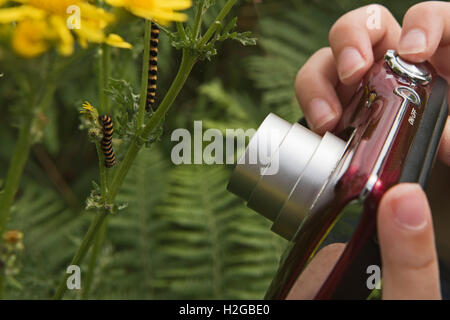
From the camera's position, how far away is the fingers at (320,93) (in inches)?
27.7

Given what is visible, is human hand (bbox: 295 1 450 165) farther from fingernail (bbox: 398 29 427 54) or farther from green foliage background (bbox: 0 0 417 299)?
green foliage background (bbox: 0 0 417 299)

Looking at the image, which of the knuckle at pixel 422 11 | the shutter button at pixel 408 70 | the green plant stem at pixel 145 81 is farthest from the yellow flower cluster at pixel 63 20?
the knuckle at pixel 422 11

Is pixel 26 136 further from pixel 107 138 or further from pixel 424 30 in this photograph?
pixel 424 30

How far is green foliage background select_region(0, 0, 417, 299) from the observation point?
1.10 m

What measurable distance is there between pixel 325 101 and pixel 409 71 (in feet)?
0.58

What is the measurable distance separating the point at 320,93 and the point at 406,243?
407 mm

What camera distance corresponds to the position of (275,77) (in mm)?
1443

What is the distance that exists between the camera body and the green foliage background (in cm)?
30

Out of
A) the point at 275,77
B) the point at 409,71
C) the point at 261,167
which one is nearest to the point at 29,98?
the point at 261,167

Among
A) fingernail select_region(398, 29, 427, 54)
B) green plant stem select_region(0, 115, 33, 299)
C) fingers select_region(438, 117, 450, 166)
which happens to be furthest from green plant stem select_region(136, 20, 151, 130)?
fingers select_region(438, 117, 450, 166)

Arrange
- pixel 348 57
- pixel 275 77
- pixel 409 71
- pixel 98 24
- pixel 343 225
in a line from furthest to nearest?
pixel 275 77, pixel 348 57, pixel 409 71, pixel 343 225, pixel 98 24

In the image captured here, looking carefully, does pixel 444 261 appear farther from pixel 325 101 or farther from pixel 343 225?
pixel 343 225

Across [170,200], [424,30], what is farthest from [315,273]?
[170,200]

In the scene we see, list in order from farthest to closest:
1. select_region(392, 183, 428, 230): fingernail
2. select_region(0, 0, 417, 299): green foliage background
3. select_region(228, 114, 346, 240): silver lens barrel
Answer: select_region(0, 0, 417, 299): green foliage background → select_region(228, 114, 346, 240): silver lens barrel → select_region(392, 183, 428, 230): fingernail
